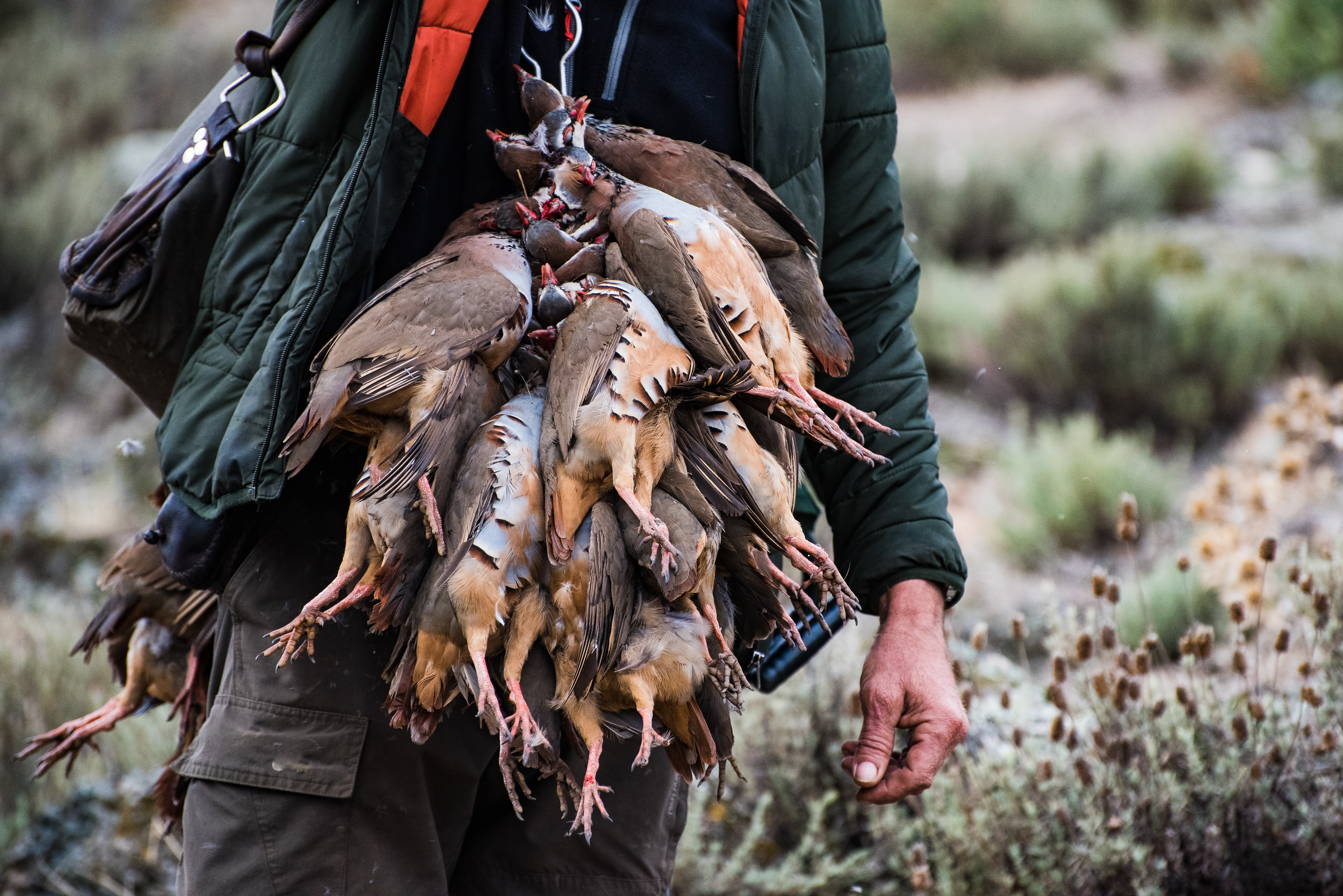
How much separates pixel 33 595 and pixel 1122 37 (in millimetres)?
14129

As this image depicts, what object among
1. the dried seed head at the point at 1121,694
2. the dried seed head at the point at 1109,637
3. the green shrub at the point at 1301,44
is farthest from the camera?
the green shrub at the point at 1301,44

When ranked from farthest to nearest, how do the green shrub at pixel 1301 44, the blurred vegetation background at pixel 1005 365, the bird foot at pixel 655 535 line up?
the green shrub at pixel 1301 44 < the blurred vegetation background at pixel 1005 365 < the bird foot at pixel 655 535

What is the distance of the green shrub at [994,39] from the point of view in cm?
1354

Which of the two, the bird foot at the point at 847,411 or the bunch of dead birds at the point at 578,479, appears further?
the bird foot at the point at 847,411

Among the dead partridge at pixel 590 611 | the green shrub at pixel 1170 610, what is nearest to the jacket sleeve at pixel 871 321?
the dead partridge at pixel 590 611

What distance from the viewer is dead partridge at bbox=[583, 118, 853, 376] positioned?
58.2 inches

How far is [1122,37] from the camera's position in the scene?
14.5 meters

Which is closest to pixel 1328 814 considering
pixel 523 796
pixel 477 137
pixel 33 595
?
pixel 523 796

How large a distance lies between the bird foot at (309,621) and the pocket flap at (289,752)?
0.96 ft

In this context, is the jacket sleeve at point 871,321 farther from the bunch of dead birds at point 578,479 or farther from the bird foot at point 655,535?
the bird foot at point 655,535

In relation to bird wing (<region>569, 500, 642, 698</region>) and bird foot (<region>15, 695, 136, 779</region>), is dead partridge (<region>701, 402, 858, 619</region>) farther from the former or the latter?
bird foot (<region>15, 695, 136, 779</region>)

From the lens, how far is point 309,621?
1202 millimetres

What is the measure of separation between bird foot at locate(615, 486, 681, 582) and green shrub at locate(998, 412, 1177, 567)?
4.69 metres

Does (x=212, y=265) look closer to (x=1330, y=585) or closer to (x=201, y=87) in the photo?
(x=1330, y=585)
